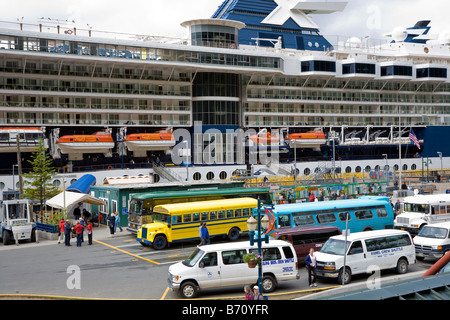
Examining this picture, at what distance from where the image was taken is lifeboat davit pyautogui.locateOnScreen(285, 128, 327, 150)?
67812 mm

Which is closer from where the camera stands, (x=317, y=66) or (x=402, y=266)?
(x=402, y=266)

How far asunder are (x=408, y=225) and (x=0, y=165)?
40.4m

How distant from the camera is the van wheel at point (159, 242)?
84.2 ft

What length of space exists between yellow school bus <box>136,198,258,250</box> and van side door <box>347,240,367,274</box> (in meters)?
9.54

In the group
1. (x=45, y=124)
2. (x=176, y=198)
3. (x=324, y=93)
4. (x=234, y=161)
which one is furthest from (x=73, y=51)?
(x=324, y=93)

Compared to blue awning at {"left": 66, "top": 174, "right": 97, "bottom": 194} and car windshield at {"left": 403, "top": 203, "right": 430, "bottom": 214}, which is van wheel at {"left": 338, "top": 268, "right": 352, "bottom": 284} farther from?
blue awning at {"left": 66, "top": 174, "right": 97, "bottom": 194}

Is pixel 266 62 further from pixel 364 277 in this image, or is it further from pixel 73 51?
pixel 364 277

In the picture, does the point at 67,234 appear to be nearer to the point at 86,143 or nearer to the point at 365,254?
the point at 365,254

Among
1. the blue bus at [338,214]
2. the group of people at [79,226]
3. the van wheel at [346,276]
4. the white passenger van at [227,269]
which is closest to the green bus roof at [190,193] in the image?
the group of people at [79,226]

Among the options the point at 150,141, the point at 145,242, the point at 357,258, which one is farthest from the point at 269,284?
the point at 150,141

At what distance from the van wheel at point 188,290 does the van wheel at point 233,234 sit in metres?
10.3

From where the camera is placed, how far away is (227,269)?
17.2 m

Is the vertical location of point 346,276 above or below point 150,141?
below

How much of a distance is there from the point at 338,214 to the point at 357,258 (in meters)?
6.66
